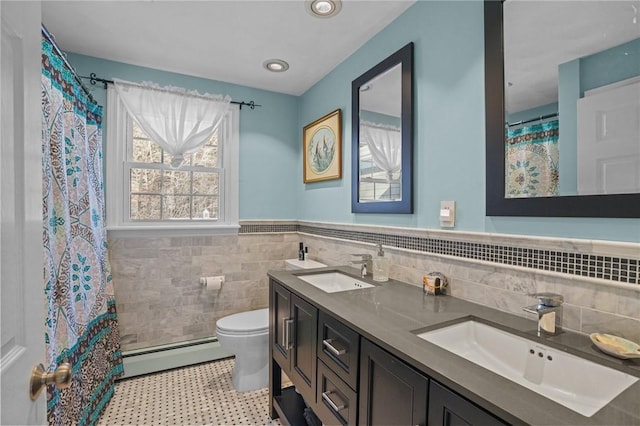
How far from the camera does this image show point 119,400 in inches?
82.5

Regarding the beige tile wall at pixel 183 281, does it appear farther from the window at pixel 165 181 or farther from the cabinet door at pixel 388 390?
the cabinet door at pixel 388 390

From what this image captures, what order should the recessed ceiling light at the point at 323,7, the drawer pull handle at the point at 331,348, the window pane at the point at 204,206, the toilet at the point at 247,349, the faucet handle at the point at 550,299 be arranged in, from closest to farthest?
1. the faucet handle at the point at 550,299
2. the drawer pull handle at the point at 331,348
3. the recessed ceiling light at the point at 323,7
4. the toilet at the point at 247,349
5. the window pane at the point at 204,206

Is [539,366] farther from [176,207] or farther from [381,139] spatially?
[176,207]

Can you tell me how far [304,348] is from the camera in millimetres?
1522

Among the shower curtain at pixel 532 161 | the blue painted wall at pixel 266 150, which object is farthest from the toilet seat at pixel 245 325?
the shower curtain at pixel 532 161

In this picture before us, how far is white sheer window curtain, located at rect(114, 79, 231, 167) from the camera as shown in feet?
8.23

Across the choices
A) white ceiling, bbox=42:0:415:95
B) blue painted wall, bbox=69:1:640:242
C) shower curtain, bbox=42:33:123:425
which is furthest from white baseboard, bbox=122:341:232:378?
white ceiling, bbox=42:0:415:95

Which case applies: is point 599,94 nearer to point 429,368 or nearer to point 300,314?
point 429,368

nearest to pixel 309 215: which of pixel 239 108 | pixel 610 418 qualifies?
pixel 239 108

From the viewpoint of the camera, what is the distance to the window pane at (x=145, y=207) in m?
2.63

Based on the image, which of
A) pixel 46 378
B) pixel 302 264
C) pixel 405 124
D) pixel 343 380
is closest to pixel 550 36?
pixel 405 124

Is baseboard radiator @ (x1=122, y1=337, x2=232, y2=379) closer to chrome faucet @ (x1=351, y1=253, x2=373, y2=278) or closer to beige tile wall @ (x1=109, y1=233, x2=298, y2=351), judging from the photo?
beige tile wall @ (x1=109, y1=233, x2=298, y2=351)

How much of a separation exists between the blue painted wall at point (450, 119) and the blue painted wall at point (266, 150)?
135 centimetres

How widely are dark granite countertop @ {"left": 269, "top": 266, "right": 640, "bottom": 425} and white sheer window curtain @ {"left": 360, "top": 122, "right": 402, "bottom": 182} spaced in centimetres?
71
